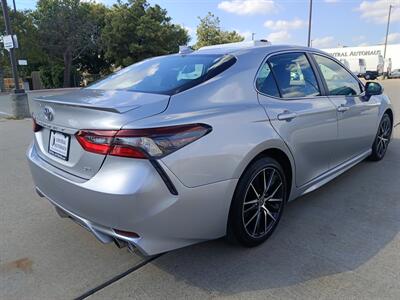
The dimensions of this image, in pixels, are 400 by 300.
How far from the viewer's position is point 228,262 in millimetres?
2662

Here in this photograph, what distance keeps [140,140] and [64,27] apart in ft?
106

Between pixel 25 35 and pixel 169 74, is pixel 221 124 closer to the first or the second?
pixel 169 74

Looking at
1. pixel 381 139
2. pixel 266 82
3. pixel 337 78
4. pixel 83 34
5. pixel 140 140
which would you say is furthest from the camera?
pixel 83 34

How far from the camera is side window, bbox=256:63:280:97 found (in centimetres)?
Result: 283

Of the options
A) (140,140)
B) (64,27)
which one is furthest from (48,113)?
(64,27)

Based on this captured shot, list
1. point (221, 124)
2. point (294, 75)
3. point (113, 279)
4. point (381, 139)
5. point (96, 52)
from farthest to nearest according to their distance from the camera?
1. point (96, 52)
2. point (381, 139)
3. point (294, 75)
4. point (113, 279)
5. point (221, 124)

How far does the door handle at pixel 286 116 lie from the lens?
112 inches

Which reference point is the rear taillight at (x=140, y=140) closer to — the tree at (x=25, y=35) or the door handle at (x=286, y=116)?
the door handle at (x=286, y=116)

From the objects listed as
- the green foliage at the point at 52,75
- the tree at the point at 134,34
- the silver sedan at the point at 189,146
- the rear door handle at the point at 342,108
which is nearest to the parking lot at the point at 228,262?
the silver sedan at the point at 189,146

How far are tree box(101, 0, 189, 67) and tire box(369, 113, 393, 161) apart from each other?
94.3ft

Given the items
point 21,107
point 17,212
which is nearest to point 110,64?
point 21,107

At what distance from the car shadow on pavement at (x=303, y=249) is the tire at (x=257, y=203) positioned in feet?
0.44

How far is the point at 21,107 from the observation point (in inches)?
443

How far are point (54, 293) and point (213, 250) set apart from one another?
1189 millimetres
